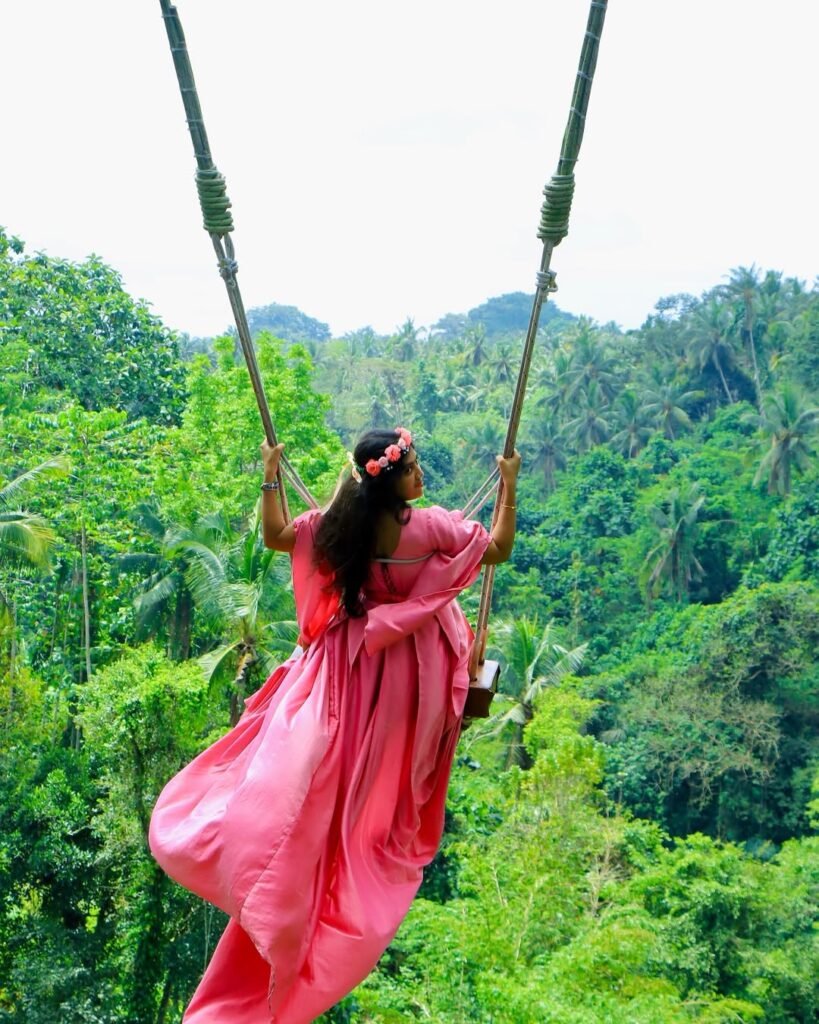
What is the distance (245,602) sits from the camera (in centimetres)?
1047

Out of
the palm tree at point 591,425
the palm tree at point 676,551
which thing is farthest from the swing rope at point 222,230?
the palm tree at point 591,425

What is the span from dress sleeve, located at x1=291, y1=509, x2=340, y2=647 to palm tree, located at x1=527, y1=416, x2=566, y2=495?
1117 inches

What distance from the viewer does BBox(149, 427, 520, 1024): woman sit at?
2094 mm

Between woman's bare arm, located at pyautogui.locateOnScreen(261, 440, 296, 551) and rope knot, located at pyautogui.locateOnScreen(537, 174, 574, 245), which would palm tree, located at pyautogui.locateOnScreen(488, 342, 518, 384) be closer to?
rope knot, located at pyautogui.locateOnScreen(537, 174, 574, 245)

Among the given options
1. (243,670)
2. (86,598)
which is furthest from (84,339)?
(243,670)

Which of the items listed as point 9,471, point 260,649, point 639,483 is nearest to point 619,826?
point 260,649

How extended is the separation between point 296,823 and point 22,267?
15.8 m

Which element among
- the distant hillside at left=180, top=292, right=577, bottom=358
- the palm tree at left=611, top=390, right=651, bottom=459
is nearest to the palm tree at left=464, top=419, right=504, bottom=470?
the palm tree at left=611, top=390, right=651, bottom=459

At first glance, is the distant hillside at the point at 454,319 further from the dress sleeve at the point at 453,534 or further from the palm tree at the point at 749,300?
the dress sleeve at the point at 453,534

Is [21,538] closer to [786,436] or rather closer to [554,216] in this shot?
[554,216]

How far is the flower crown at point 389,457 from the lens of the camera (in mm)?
2234

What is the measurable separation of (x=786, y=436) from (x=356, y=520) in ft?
79.2

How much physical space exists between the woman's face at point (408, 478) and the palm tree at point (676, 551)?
22.7 metres

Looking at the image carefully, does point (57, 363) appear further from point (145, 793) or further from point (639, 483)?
point (639, 483)
